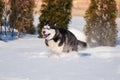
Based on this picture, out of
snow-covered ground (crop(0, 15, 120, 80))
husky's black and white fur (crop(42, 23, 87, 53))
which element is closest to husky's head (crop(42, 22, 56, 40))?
husky's black and white fur (crop(42, 23, 87, 53))

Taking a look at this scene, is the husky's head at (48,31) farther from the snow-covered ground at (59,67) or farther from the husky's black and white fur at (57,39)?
the snow-covered ground at (59,67)

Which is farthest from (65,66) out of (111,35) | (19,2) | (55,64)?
(19,2)

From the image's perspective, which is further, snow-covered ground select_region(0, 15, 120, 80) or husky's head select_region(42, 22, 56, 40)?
husky's head select_region(42, 22, 56, 40)

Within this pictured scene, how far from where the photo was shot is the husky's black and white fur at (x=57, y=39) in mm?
11938

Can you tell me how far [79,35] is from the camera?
2188 cm

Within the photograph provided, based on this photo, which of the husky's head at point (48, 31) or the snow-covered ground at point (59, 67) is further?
the husky's head at point (48, 31)

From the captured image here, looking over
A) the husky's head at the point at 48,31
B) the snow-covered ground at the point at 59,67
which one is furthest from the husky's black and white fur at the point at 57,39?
the snow-covered ground at the point at 59,67

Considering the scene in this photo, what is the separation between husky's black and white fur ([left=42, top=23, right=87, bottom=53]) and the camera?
39.2 ft

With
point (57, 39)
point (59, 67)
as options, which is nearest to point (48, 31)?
point (57, 39)

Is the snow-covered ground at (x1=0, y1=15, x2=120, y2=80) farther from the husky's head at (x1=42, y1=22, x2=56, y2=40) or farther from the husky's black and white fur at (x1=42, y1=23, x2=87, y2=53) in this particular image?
the husky's head at (x1=42, y1=22, x2=56, y2=40)

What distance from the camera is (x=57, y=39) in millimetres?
12203

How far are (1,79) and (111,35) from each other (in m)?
12.4

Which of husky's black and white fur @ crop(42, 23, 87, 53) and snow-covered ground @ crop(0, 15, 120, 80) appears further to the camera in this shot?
husky's black and white fur @ crop(42, 23, 87, 53)

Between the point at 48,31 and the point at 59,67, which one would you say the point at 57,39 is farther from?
the point at 59,67
